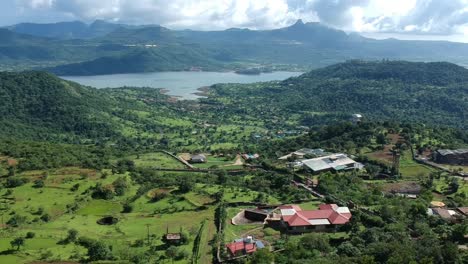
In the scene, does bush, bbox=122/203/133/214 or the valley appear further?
bush, bbox=122/203/133/214

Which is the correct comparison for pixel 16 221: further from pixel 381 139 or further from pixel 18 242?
pixel 381 139

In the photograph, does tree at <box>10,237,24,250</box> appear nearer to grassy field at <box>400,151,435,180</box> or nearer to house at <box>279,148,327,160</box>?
house at <box>279,148,327,160</box>

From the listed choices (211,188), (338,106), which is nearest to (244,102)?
(338,106)

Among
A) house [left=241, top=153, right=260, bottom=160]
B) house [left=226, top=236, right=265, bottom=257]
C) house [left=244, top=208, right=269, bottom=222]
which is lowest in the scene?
house [left=241, top=153, right=260, bottom=160]

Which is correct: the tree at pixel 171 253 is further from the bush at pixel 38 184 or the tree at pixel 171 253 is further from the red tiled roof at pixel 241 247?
the bush at pixel 38 184

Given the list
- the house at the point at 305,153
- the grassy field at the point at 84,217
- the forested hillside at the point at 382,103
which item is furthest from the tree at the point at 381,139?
the forested hillside at the point at 382,103

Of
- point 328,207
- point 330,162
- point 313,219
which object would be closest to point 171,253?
point 313,219

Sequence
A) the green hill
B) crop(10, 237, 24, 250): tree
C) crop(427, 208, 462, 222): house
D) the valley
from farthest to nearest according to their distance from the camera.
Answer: the green hill < crop(427, 208, 462, 222): house < crop(10, 237, 24, 250): tree < the valley

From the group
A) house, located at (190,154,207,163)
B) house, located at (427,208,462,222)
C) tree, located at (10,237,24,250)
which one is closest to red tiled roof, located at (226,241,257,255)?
tree, located at (10,237,24,250)
